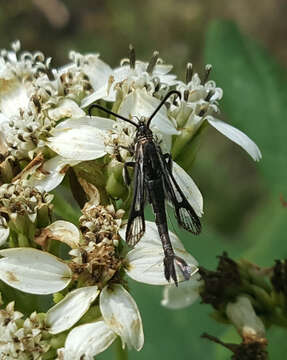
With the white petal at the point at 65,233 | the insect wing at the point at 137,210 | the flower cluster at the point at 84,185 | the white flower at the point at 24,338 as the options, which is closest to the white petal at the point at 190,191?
the flower cluster at the point at 84,185

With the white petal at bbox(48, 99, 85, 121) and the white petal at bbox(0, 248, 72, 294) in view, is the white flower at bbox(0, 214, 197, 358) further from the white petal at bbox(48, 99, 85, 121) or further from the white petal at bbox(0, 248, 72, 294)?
the white petal at bbox(48, 99, 85, 121)

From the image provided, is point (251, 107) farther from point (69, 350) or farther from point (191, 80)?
point (69, 350)

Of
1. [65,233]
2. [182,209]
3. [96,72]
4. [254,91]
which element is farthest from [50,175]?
[254,91]

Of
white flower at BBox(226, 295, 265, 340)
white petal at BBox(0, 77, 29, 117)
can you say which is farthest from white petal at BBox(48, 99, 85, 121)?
white flower at BBox(226, 295, 265, 340)

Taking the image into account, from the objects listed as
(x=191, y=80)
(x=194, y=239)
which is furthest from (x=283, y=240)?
(x=191, y=80)

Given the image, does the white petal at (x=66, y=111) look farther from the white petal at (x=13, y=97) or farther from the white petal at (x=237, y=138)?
the white petal at (x=237, y=138)
